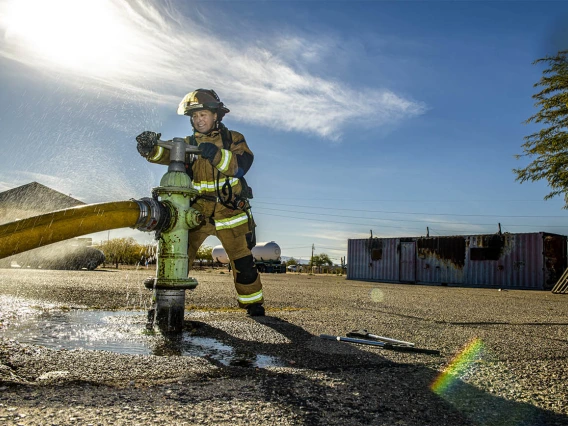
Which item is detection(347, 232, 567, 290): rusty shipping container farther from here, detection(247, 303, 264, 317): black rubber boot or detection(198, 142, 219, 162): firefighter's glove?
detection(198, 142, 219, 162): firefighter's glove

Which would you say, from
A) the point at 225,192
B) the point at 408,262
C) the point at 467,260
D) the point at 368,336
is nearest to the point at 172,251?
the point at 225,192

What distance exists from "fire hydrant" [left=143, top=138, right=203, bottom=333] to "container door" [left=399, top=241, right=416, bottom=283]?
2422 cm

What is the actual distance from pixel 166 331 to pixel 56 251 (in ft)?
76.6

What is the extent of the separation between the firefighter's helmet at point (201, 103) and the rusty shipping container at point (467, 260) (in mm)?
21383

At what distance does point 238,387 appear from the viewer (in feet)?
5.19

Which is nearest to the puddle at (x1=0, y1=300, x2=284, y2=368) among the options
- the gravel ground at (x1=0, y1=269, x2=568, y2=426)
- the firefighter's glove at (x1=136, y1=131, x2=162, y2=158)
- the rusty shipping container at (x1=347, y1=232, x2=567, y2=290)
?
the gravel ground at (x1=0, y1=269, x2=568, y2=426)

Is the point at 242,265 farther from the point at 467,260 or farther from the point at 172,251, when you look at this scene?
the point at 467,260

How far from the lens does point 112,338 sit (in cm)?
253

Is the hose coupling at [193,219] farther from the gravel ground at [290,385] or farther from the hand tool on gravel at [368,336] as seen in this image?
the hand tool on gravel at [368,336]

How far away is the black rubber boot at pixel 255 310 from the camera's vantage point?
12.6 feet

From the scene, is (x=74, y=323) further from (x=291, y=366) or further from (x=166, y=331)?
(x=291, y=366)

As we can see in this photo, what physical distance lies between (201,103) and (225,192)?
29.6 inches

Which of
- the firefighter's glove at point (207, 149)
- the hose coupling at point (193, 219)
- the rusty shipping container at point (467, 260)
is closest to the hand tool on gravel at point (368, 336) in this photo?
the hose coupling at point (193, 219)

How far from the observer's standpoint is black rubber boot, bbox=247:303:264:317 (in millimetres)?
3836
